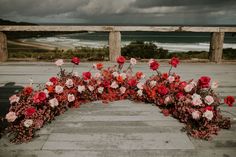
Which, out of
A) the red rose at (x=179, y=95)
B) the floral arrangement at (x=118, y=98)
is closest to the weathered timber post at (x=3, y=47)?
the floral arrangement at (x=118, y=98)

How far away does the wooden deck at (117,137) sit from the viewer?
3.10 m

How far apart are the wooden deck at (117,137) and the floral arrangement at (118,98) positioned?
14cm

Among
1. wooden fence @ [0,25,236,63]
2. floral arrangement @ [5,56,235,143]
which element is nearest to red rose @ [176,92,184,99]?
floral arrangement @ [5,56,235,143]

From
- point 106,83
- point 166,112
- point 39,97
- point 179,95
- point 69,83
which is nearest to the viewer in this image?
point 39,97

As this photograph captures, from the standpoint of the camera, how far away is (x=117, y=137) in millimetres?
3420

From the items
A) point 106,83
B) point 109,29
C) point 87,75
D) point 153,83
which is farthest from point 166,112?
point 109,29

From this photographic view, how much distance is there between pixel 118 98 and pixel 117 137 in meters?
1.53

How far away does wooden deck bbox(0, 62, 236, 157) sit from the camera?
10.2 ft

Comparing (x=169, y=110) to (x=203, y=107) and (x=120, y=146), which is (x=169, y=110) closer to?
(x=203, y=107)

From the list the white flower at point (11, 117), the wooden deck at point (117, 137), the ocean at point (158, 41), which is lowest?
the wooden deck at point (117, 137)

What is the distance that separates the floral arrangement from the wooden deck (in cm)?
14

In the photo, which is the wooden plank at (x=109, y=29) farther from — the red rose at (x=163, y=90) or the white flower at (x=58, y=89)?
the white flower at (x=58, y=89)

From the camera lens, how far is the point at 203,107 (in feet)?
12.4

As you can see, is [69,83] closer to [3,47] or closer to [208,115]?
[208,115]
